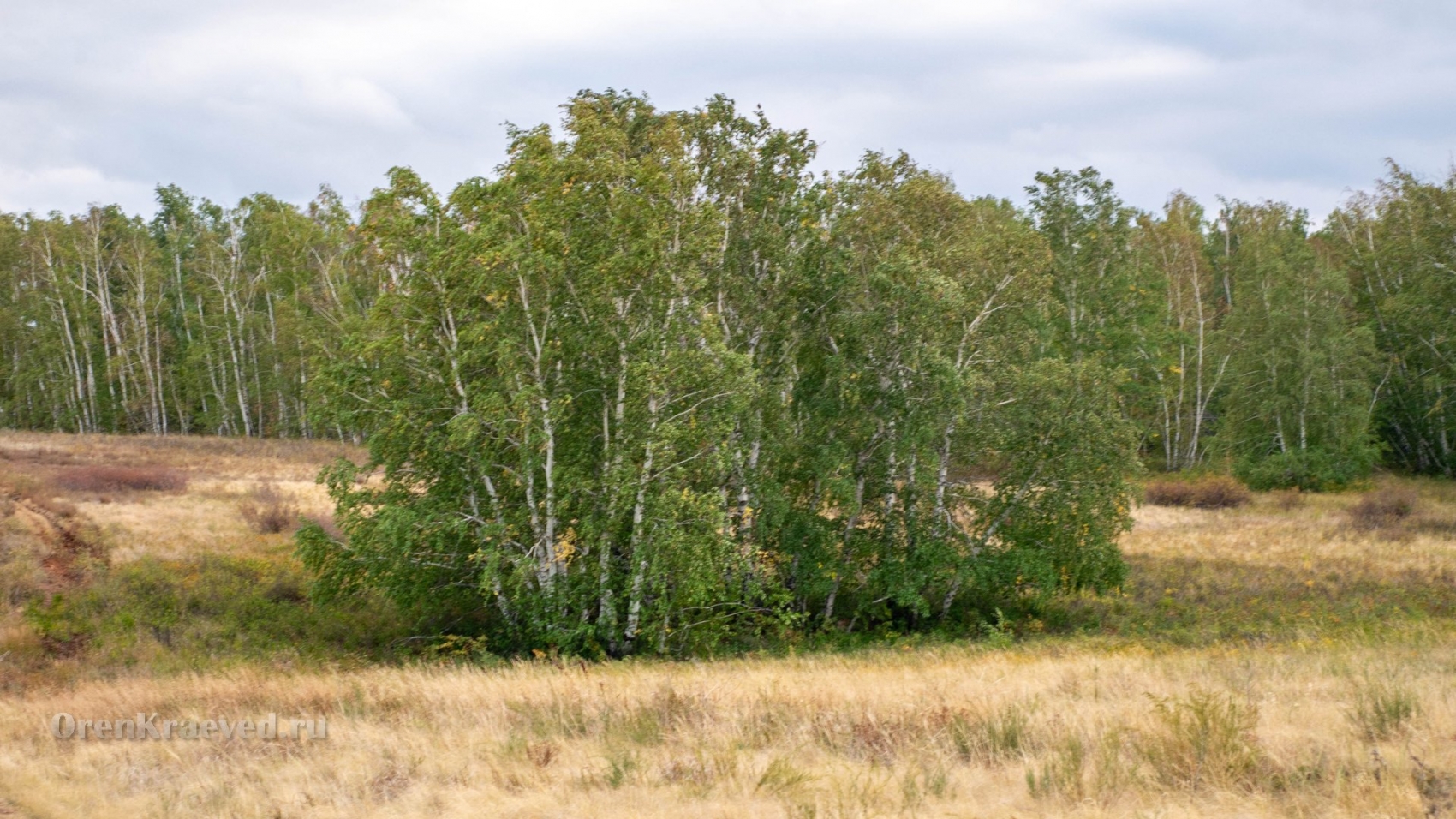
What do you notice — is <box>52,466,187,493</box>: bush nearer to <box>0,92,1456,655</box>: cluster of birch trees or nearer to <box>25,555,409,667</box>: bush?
<box>25,555,409,667</box>: bush

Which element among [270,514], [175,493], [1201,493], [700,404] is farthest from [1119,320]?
[175,493]

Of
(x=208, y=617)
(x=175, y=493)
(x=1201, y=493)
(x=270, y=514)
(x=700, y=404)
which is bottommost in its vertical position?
(x=1201, y=493)

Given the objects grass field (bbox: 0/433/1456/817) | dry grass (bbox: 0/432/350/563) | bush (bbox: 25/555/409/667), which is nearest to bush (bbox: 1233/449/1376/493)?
grass field (bbox: 0/433/1456/817)

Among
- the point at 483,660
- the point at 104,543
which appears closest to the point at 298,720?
the point at 483,660

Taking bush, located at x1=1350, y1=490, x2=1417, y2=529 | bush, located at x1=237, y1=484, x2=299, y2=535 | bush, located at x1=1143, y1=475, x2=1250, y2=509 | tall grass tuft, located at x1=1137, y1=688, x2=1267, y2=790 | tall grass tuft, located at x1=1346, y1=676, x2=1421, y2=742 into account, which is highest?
bush, located at x1=237, y1=484, x2=299, y2=535

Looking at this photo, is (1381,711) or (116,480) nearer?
(1381,711)

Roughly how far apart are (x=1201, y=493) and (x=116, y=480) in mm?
42071

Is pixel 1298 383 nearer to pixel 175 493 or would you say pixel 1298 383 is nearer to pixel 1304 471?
pixel 1304 471

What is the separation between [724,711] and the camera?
10.4 metres

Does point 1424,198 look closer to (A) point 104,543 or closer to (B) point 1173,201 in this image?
(B) point 1173,201

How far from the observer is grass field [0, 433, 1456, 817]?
7.38 m

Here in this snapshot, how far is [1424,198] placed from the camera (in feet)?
126

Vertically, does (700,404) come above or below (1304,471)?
above

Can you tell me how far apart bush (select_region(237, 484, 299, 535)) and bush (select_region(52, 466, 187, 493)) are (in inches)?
126
